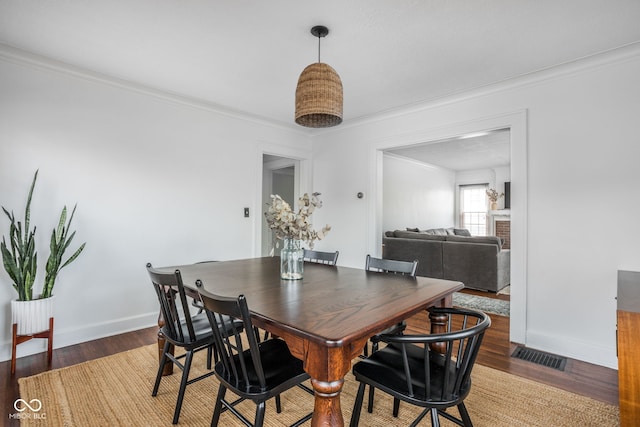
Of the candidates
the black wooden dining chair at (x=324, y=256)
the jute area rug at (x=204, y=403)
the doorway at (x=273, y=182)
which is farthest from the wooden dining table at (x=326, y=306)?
the doorway at (x=273, y=182)

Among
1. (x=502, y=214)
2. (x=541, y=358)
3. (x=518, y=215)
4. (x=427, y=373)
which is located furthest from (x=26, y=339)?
(x=502, y=214)

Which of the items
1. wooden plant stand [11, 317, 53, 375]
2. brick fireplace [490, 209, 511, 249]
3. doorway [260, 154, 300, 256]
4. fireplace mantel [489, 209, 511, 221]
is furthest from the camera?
brick fireplace [490, 209, 511, 249]

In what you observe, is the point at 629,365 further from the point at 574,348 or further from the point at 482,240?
the point at 482,240

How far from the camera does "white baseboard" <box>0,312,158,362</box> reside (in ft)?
8.55

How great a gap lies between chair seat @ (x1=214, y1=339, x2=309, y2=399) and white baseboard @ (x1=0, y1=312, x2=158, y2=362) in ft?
7.09

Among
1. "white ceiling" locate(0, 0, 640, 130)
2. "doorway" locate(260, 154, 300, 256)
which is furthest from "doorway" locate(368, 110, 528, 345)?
"doorway" locate(260, 154, 300, 256)

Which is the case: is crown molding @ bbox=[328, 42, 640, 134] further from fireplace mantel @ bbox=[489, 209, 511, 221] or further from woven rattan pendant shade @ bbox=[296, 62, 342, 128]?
fireplace mantel @ bbox=[489, 209, 511, 221]

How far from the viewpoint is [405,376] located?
1.38 m

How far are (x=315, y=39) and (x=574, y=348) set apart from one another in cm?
321

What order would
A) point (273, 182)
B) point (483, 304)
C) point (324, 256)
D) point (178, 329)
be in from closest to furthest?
point (178, 329) < point (324, 256) < point (483, 304) < point (273, 182)

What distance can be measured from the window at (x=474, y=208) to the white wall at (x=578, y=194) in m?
6.23

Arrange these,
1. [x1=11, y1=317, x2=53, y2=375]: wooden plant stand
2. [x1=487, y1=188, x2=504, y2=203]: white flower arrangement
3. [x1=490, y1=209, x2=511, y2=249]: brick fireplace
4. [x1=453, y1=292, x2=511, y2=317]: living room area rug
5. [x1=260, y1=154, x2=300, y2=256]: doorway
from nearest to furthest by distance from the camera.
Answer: [x1=11, y1=317, x2=53, y2=375]: wooden plant stand → [x1=453, y1=292, x2=511, y2=317]: living room area rug → [x1=260, y1=154, x2=300, y2=256]: doorway → [x1=490, y1=209, x2=511, y2=249]: brick fireplace → [x1=487, y1=188, x2=504, y2=203]: white flower arrangement

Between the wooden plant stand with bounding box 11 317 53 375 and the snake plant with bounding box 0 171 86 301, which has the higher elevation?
the snake plant with bounding box 0 171 86 301

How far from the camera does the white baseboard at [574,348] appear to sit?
2510 millimetres
